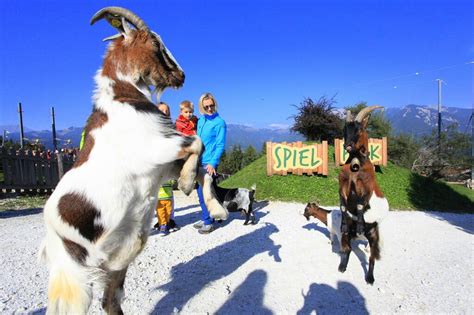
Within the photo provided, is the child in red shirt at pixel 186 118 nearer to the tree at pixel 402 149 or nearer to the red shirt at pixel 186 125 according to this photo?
the red shirt at pixel 186 125

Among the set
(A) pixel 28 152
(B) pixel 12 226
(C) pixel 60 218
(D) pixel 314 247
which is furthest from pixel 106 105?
(A) pixel 28 152

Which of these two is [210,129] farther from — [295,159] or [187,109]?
[295,159]

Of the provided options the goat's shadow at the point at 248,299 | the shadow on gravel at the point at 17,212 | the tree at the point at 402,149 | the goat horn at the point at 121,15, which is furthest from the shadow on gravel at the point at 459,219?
the tree at the point at 402,149

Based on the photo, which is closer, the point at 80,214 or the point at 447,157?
the point at 80,214

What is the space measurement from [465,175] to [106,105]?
2288 centimetres

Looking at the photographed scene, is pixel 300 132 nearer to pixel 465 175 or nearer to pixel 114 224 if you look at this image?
pixel 465 175

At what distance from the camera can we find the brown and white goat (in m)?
2.05

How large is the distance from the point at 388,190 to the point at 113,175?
11.4 meters

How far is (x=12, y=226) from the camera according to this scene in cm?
763

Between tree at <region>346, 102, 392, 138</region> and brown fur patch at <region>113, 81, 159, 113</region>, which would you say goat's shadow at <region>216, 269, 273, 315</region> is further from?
tree at <region>346, 102, 392, 138</region>

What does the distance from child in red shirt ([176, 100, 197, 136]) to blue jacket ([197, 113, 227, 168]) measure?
248 mm

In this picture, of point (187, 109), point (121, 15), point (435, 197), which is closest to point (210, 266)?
point (187, 109)

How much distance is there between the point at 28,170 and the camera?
12.7m

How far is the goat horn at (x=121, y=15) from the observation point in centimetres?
231
